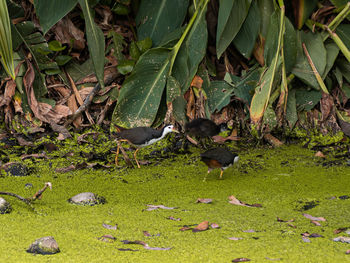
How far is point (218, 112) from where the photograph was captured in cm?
482

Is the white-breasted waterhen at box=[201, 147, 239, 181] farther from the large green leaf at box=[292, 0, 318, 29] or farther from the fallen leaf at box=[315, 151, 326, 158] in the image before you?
the large green leaf at box=[292, 0, 318, 29]

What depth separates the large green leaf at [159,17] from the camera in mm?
4719

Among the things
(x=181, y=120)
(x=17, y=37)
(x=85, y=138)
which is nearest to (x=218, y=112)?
(x=181, y=120)

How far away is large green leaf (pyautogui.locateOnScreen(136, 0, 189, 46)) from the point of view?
4719 mm

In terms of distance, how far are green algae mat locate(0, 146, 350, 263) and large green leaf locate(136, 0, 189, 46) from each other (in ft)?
4.34

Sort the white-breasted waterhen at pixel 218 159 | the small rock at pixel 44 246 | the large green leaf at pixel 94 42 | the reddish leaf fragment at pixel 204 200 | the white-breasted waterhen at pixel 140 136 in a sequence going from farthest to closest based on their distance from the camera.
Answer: the white-breasted waterhen at pixel 140 136
the large green leaf at pixel 94 42
the white-breasted waterhen at pixel 218 159
the reddish leaf fragment at pixel 204 200
the small rock at pixel 44 246

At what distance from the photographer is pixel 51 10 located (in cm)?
414

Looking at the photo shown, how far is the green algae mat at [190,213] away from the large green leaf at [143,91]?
552 millimetres

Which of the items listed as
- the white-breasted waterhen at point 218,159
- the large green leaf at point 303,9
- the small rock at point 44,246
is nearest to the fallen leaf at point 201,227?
the small rock at point 44,246

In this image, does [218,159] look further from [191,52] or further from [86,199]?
[191,52]

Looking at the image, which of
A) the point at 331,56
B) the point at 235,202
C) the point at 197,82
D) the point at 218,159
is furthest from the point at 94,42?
the point at 331,56

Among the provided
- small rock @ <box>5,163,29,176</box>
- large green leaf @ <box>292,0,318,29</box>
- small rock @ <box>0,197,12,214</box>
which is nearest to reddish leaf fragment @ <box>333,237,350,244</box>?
small rock @ <box>0,197,12,214</box>

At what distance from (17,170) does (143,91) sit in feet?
4.64

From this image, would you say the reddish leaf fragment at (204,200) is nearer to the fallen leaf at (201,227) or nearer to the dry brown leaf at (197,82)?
the fallen leaf at (201,227)
